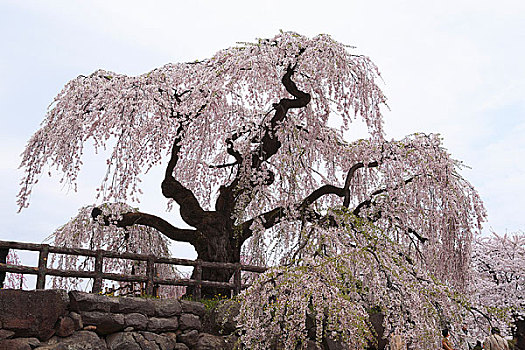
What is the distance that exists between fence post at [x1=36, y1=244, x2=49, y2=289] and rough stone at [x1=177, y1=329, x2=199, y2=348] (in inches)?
92.7

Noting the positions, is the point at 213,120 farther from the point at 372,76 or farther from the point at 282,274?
the point at 282,274

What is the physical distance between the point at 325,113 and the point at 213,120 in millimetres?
2261

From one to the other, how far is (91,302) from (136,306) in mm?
772

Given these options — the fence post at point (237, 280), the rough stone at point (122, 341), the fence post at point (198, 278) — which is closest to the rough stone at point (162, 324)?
the rough stone at point (122, 341)

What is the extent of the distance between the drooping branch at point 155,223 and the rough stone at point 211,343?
7.09 ft

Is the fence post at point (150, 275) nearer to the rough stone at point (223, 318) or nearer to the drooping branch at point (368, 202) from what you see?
the rough stone at point (223, 318)

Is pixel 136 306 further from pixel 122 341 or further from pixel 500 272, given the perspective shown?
pixel 500 272

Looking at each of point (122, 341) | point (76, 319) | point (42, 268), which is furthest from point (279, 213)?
point (42, 268)

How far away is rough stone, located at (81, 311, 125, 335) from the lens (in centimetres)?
862

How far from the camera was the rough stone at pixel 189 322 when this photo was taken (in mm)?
9570

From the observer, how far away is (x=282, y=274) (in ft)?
27.8

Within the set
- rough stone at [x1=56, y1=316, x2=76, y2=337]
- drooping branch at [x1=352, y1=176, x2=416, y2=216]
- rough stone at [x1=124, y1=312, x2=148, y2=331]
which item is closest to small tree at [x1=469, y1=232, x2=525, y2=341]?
drooping branch at [x1=352, y1=176, x2=416, y2=216]

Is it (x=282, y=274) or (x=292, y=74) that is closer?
(x=282, y=274)

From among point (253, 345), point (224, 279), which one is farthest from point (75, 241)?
point (253, 345)
